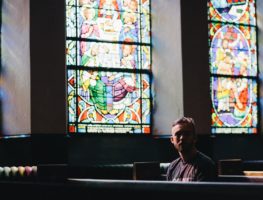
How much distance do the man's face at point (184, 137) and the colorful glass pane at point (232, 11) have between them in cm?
607

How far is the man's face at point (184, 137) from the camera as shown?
431 centimetres

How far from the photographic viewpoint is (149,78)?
9734 millimetres

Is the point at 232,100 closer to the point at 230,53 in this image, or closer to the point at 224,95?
the point at 224,95

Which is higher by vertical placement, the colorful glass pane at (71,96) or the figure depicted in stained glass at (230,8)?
the figure depicted in stained glass at (230,8)

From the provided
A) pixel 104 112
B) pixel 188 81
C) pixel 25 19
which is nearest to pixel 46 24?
pixel 25 19

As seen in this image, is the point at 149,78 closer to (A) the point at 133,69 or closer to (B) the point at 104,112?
(A) the point at 133,69

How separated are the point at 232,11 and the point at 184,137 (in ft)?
21.3

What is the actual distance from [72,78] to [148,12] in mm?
1636

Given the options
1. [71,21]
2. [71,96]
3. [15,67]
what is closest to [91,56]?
[71,21]

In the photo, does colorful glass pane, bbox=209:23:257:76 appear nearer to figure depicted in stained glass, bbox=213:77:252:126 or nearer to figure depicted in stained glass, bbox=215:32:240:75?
figure depicted in stained glass, bbox=215:32:240:75

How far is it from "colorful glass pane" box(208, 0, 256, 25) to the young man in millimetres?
6069

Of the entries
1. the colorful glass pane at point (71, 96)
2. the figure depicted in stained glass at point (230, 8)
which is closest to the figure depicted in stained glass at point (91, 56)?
the colorful glass pane at point (71, 96)

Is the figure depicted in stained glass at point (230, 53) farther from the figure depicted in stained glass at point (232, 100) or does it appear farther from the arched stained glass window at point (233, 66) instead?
the figure depicted in stained glass at point (232, 100)

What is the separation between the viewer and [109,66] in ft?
31.0
